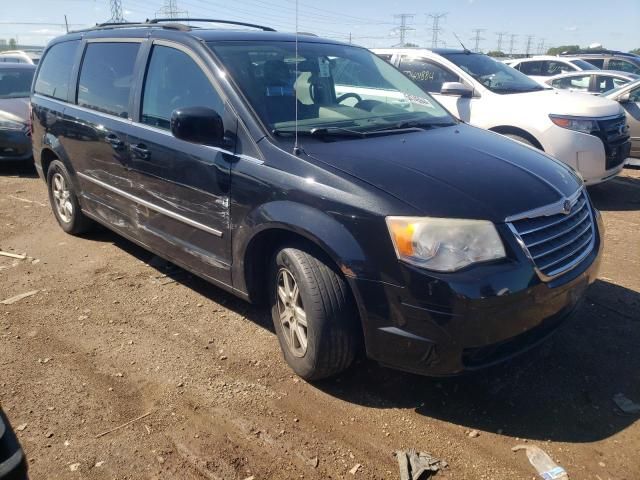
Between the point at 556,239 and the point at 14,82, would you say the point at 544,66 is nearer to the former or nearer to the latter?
the point at 14,82

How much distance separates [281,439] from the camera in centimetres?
261

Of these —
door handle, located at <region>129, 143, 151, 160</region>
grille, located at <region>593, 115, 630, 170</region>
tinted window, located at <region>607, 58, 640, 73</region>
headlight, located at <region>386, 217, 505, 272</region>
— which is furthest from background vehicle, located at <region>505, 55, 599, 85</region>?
headlight, located at <region>386, 217, 505, 272</region>

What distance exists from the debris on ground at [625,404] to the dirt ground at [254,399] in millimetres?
47

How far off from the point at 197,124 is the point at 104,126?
154 cm

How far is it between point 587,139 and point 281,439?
207 inches

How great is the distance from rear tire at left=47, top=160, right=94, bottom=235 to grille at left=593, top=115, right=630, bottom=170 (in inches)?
222

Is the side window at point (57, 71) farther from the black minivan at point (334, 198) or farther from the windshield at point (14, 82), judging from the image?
the windshield at point (14, 82)

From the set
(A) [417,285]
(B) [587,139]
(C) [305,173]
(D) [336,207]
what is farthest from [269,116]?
(B) [587,139]

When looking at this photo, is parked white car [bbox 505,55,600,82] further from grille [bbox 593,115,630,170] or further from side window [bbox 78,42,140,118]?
side window [bbox 78,42,140,118]

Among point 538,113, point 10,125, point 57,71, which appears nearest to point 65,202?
point 57,71

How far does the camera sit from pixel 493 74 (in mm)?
7184

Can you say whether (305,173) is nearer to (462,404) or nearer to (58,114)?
(462,404)

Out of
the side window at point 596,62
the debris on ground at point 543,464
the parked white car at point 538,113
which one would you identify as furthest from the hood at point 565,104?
the side window at point 596,62

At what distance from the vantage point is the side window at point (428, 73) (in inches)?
282
